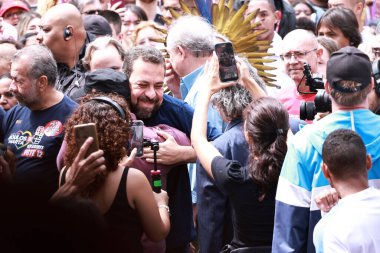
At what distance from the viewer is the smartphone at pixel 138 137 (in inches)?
142

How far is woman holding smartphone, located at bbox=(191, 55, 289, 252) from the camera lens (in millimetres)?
3590

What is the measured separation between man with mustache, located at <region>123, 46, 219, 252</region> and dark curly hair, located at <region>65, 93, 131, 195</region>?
831mm

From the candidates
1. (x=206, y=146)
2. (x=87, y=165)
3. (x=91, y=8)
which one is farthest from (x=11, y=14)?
(x=87, y=165)

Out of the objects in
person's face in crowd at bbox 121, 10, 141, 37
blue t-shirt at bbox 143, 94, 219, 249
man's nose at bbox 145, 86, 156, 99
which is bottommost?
blue t-shirt at bbox 143, 94, 219, 249

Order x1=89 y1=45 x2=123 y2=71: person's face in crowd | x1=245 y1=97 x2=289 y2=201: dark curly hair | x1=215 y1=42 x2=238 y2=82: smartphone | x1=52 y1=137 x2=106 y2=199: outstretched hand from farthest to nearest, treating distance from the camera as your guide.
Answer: x1=89 y1=45 x2=123 y2=71: person's face in crowd
x1=215 y1=42 x2=238 y2=82: smartphone
x1=245 y1=97 x2=289 y2=201: dark curly hair
x1=52 y1=137 x2=106 y2=199: outstretched hand

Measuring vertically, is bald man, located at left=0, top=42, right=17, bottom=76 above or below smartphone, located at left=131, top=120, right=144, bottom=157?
above

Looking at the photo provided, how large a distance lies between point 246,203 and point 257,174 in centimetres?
17

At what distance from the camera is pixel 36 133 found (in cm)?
421

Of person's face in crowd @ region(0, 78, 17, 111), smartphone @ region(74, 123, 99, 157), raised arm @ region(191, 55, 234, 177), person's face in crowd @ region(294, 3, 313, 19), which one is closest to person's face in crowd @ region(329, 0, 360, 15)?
person's face in crowd @ region(294, 3, 313, 19)

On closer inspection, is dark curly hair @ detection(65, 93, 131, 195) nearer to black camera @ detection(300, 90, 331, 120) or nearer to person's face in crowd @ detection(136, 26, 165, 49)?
black camera @ detection(300, 90, 331, 120)

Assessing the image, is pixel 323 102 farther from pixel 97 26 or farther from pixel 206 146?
pixel 97 26

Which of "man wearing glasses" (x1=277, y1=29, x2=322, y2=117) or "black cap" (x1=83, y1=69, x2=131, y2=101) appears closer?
"black cap" (x1=83, y1=69, x2=131, y2=101)

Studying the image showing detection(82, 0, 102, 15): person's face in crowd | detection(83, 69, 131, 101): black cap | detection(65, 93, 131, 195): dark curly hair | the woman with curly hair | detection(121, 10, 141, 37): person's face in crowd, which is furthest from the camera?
detection(121, 10, 141, 37): person's face in crowd

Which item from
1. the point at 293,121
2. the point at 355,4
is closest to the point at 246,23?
the point at 293,121
